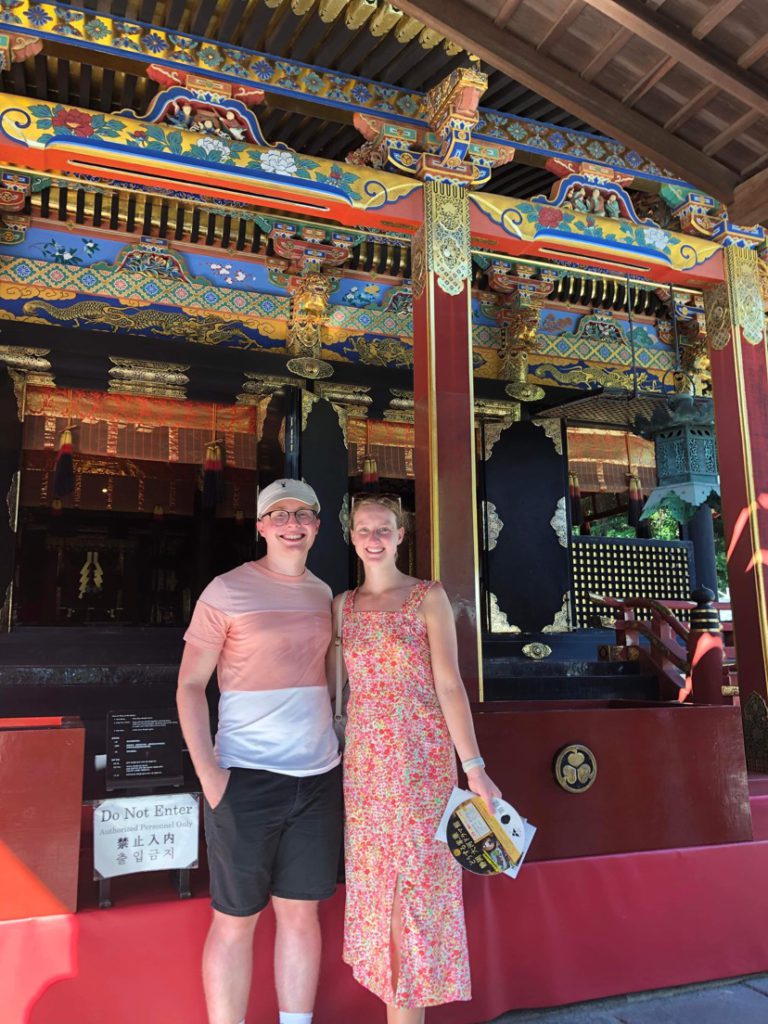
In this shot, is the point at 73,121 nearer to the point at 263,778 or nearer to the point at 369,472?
the point at 263,778

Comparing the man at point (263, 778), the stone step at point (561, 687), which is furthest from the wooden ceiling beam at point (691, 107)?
the stone step at point (561, 687)

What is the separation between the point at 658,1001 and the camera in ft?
8.48

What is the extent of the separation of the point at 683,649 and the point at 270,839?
3.84 meters

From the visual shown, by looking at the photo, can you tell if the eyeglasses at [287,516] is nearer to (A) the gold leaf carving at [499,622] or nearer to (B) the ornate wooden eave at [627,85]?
(B) the ornate wooden eave at [627,85]

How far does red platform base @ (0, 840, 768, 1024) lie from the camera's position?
2.05 m

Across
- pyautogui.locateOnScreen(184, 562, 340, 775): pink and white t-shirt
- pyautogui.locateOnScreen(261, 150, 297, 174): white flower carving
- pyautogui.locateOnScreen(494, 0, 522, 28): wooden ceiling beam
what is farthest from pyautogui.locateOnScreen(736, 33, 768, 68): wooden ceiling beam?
pyautogui.locateOnScreen(184, 562, 340, 775): pink and white t-shirt

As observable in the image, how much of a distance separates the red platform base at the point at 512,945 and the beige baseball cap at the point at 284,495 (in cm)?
114

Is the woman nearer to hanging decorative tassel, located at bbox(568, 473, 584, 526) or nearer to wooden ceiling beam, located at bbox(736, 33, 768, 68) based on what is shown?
wooden ceiling beam, located at bbox(736, 33, 768, 68)

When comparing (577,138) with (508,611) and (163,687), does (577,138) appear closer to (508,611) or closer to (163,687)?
(508,611)

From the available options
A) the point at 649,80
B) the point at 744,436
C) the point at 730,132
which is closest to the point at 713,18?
the point at 649,80

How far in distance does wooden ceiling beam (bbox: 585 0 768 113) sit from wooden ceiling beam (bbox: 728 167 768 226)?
1.82 feet

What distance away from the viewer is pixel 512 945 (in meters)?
2.50

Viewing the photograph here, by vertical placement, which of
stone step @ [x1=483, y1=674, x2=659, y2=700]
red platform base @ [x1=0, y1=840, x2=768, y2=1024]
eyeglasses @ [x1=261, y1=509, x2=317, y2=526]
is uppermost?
eyeglasses @ [x1=261, y1=509, x2=317, y2=526]

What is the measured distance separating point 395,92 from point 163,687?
3.80 metres
